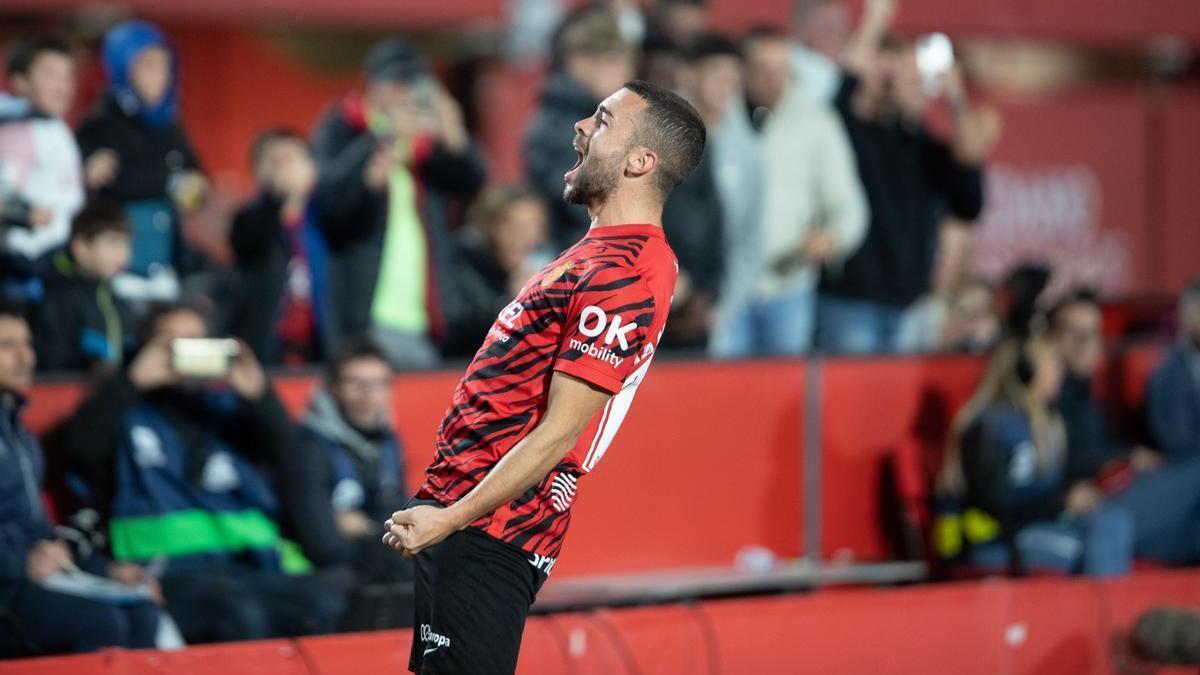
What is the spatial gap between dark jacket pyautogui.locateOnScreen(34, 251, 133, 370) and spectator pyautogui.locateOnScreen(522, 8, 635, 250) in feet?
6.72

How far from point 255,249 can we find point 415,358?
860 mm

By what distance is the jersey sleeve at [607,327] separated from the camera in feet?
13.0

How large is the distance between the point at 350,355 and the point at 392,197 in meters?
1.21

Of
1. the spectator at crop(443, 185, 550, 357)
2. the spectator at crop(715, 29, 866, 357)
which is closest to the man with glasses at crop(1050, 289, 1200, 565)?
the spectator at crop(715, 29, 866, 357)

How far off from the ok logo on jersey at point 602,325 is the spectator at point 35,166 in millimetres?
3454

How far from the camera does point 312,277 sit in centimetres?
764

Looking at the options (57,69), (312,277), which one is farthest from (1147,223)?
(57,69)

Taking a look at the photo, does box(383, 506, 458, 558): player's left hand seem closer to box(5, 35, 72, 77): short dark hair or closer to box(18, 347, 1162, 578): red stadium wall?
box(18, 347, 1162, 578): red stadium wall

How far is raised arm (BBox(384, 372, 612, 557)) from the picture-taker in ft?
13.0

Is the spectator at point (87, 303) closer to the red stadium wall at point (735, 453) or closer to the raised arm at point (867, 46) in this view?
the red stadium wall at point (735, 453)

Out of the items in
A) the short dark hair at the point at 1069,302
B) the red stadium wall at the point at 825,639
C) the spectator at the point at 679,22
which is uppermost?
the spectator at the point at 679,22

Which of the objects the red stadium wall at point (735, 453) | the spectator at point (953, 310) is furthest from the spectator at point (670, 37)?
the spectator at point (953, 310)

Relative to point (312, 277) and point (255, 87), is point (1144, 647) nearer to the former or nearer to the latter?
point (312, 277)

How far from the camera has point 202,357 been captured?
6.43 meters
